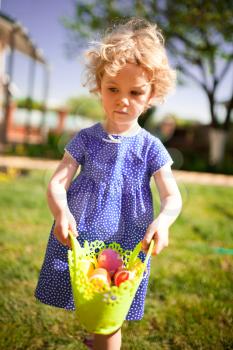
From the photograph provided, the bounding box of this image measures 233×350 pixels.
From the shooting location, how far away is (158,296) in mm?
2627

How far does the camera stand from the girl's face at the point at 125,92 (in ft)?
5.48

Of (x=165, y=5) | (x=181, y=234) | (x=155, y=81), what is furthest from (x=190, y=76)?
(x=155, y=81)

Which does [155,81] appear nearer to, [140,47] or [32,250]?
[140,47]

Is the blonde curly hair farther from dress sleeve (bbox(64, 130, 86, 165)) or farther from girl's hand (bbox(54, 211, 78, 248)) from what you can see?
girl's hand (bbox(54, 211, 78, 248))

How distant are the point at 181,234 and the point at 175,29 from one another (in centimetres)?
1081

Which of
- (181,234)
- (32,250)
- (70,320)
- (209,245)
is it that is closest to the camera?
(70,320)

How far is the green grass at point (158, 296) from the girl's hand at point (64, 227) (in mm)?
531

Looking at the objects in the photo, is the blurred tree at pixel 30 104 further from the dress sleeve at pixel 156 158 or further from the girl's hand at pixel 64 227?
the girl's hand at pixel 64 227

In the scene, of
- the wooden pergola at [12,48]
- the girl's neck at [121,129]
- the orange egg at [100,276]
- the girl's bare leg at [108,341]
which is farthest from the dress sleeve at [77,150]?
the wooden pergola at [12,48]

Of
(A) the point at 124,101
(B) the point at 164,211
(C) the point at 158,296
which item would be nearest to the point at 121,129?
(A) the point at 124,101

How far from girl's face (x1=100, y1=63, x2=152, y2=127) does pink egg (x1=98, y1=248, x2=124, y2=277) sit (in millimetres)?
556

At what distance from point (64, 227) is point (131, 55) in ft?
2.50

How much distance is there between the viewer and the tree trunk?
1323 cm

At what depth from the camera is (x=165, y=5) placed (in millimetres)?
12750
